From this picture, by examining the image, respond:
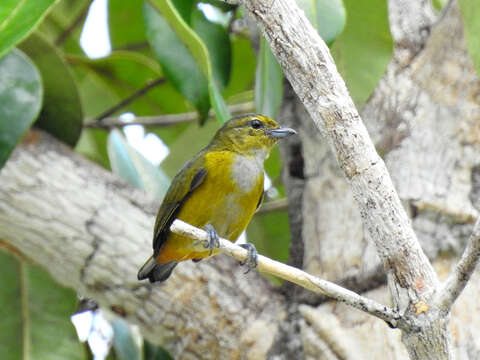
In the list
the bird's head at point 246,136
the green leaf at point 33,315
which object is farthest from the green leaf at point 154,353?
the bird's head at point 246,136

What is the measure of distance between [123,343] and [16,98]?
53.3 inches

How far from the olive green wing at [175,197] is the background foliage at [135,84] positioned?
25 centimetres

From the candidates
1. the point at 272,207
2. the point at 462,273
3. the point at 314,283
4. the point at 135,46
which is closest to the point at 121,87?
the point at 135,46

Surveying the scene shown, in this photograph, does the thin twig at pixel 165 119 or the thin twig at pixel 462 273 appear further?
the thin twig at pixel 165 119

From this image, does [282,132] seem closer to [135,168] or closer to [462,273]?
[135,168]

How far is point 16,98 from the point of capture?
9.84ft

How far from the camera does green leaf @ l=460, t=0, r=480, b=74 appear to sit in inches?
99.6

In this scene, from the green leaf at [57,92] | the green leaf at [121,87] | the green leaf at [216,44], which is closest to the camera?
the green leaf at [216,44]

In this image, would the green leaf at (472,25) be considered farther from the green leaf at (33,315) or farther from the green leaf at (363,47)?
the green leaf at (33,315)

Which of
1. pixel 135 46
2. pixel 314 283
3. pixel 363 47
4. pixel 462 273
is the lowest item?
pixel 135 46

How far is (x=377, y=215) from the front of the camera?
1.71 m

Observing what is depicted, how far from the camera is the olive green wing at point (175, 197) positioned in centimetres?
287

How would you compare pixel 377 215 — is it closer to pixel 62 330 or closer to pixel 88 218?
pixel 88 218

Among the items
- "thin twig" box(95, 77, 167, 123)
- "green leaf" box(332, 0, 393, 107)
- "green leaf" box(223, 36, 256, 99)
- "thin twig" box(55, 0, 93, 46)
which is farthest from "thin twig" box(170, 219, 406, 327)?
"thin twig" box(55, 0, 93, 46)
